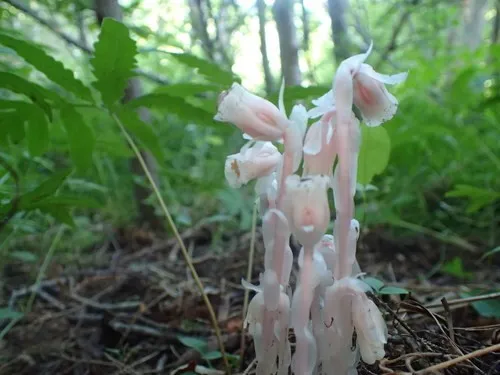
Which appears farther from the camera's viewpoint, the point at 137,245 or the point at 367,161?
the point at 137,245

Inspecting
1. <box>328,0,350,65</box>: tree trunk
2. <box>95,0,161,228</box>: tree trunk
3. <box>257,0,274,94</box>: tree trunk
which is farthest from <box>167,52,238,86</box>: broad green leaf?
<box>328,0,350,65</box>: tree trunk

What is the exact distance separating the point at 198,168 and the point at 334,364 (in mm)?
2698

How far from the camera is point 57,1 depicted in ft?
6.97

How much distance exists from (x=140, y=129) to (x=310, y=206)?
2.52 ft

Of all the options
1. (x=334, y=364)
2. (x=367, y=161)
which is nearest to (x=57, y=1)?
(x=367, y=161)

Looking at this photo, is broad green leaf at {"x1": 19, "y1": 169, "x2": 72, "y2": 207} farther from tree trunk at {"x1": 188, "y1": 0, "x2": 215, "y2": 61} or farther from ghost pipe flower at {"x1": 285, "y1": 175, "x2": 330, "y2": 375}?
tree trunk at {"x1": 188, "y1": 0, "x2": 215, "y2": 61}

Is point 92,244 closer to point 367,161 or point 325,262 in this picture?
point 367,161

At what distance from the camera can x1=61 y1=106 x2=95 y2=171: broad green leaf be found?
4.23 ft

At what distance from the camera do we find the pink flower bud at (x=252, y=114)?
819 millimetres

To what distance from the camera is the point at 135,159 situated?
8.30 feet

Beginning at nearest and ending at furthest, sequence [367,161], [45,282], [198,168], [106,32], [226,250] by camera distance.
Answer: [106,32]
[367,161]
[45,282]
[226,250]
[198,168]

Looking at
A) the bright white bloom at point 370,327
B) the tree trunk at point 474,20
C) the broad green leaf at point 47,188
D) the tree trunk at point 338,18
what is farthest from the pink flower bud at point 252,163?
the tree trunk at point 474,20

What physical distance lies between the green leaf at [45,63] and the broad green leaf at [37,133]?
12 cm

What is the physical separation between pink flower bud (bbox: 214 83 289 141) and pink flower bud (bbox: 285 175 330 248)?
0.42ft
